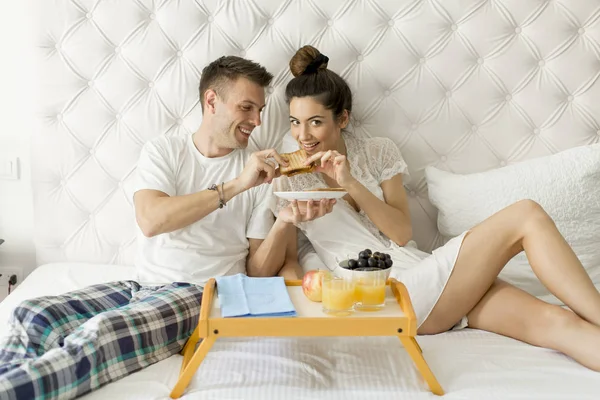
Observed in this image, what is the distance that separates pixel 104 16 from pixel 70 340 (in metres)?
1.25

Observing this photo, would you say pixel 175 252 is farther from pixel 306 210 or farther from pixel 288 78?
pixel 288 78

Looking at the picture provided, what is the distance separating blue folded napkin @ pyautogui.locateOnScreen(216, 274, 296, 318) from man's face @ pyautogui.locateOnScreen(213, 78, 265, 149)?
594 millimetres

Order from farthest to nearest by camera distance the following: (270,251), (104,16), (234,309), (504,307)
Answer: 1. (104,16)
2. (270,251)
3. (504,307)
4. (234,309)

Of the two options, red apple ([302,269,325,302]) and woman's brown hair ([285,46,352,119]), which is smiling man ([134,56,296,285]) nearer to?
woman's brown hair ([285,46,352,119])

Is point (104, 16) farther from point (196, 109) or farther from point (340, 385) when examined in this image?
point (340, 385)

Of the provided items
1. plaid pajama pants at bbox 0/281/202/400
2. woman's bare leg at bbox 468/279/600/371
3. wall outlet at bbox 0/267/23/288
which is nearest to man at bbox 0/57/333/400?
plaid pajama pants at bbox 0/281/202/400

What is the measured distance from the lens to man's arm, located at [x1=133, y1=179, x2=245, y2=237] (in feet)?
6.50

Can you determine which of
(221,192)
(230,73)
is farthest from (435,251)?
(230,73)

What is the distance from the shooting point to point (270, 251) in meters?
2.10

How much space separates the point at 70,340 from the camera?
158 cm

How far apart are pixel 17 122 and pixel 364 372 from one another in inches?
65.7

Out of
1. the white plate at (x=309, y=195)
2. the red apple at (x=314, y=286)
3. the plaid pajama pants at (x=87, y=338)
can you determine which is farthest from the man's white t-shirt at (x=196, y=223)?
the red apple at (x=314, y=286)

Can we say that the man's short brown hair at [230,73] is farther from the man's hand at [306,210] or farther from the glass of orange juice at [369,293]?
the glass of orange juice at [369,293]

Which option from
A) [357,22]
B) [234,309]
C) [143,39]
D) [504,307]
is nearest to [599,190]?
[504,307]
